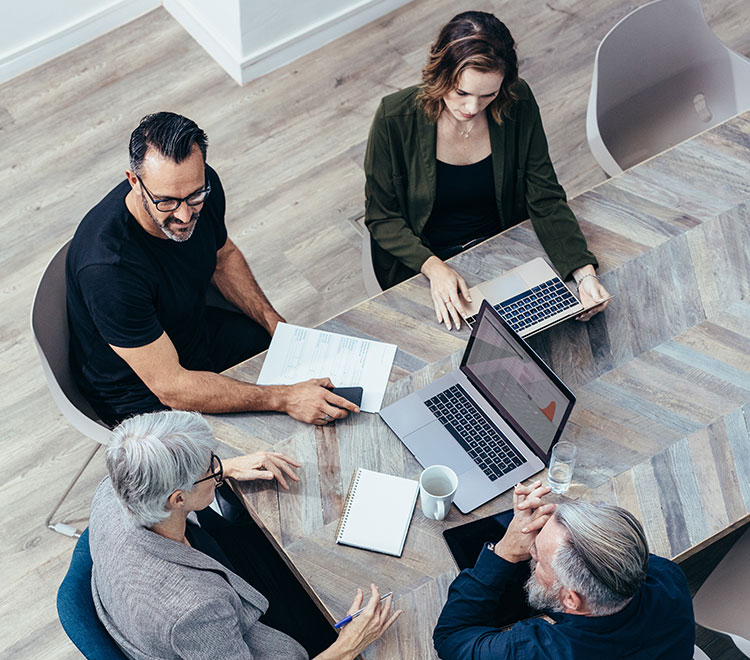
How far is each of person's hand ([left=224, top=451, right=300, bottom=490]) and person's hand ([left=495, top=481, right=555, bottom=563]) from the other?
530 millimetres

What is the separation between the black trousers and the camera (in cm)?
223

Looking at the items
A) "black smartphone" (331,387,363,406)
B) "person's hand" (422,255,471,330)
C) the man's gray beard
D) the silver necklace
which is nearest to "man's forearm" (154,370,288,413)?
"black smartphone" (331,387,363,406)

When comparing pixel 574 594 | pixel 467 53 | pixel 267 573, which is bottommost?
pixel 267 573

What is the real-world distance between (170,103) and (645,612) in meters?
3.10

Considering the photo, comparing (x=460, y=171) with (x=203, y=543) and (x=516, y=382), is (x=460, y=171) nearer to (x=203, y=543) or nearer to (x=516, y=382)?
(x=516, y=382)

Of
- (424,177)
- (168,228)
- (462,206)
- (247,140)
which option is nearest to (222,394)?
(168,228)

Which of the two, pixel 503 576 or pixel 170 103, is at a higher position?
pixel 503 576

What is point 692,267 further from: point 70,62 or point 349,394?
point 70,62

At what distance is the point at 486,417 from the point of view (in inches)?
87.4

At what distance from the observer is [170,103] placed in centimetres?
399

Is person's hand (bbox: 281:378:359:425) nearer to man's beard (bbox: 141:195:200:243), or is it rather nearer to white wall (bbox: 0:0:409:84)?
man's beard (bbox: 141:195:200:243)

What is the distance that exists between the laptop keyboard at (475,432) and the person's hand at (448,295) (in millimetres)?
213

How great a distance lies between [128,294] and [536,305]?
42.4 inches

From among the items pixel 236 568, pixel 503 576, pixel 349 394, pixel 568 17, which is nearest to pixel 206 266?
pixel 349 394
